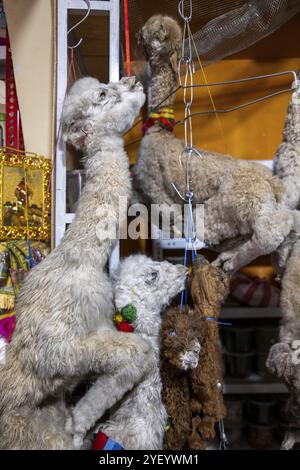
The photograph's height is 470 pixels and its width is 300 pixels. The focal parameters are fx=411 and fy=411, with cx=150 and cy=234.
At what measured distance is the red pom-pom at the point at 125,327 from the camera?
2.40 ft

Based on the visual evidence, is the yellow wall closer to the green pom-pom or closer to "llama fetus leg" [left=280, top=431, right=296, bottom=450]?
the green pom-pom

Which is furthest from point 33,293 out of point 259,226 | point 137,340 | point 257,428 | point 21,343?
point 257,428

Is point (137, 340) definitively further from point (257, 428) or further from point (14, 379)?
point (257, 428)

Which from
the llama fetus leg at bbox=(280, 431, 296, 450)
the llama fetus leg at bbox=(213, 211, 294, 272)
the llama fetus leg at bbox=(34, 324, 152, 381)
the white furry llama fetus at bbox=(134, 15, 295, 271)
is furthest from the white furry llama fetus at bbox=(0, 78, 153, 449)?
the llama fetus leg at bbox=(280, 431, 296, 450)

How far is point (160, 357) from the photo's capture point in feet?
2.45

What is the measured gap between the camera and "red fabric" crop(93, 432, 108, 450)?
686mm

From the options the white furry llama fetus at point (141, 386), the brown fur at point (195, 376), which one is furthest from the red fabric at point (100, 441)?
the brown fur at point (195, 376)

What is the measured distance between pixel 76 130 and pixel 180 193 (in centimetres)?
23

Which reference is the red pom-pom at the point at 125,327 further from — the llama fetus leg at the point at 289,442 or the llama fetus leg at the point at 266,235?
the llama fetus leg at the point at 289,442

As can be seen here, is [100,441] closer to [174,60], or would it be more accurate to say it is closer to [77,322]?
[77,322]

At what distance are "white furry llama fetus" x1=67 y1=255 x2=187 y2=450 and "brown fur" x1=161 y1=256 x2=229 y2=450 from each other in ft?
0.08

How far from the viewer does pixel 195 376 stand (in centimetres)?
71

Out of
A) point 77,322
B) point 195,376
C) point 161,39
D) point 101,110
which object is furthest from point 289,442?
point 161,39

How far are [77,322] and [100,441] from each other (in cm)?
21
